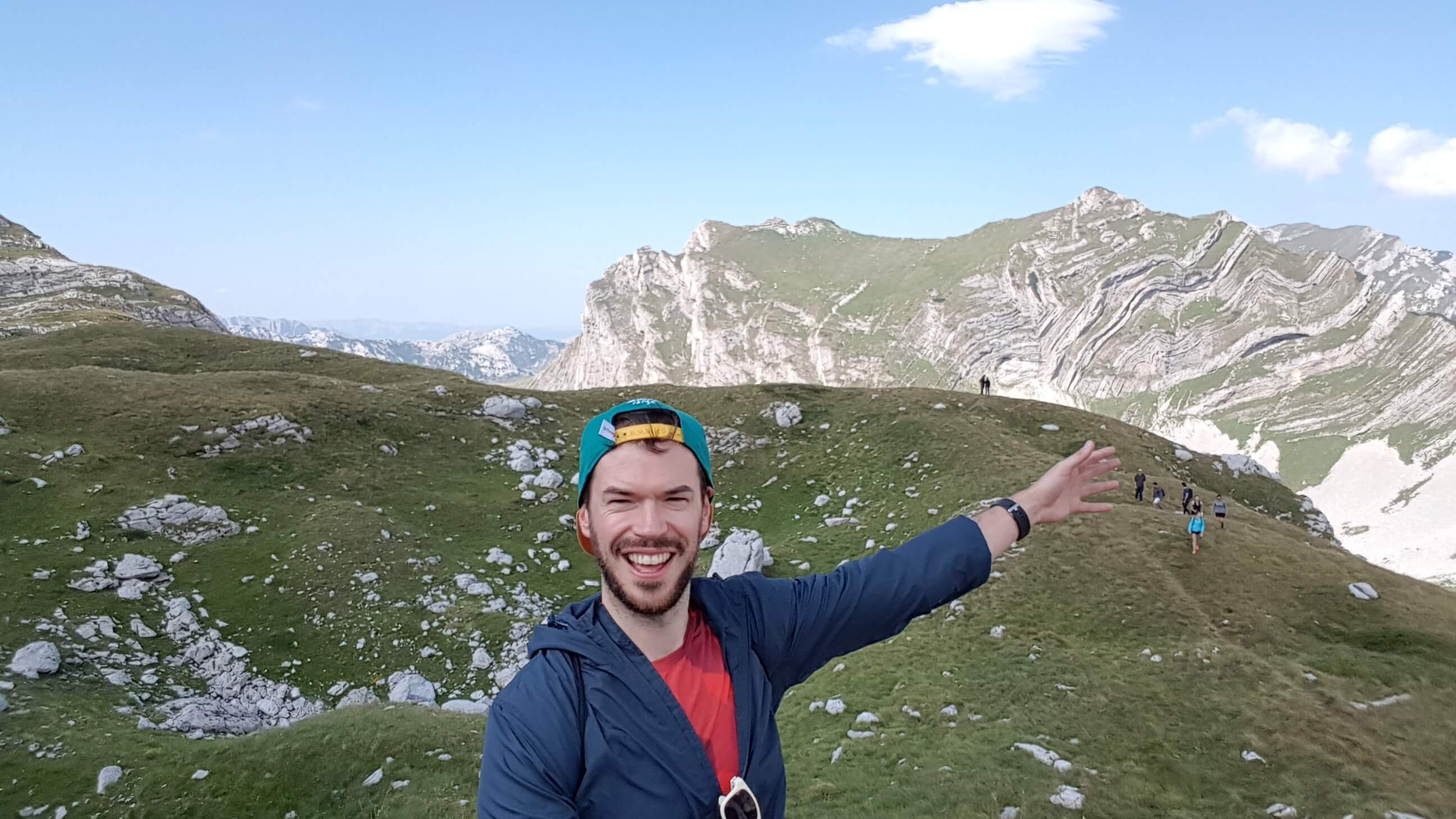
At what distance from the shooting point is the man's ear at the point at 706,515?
449 centimetres

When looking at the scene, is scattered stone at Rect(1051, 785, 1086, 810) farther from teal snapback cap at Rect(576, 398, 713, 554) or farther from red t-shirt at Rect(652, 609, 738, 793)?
teal snapback cap at Rect(576, 398, 713, 554)

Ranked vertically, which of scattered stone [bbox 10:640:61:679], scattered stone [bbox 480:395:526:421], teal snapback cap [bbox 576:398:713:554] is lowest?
scattered stone [bbox 10:640:61:679]

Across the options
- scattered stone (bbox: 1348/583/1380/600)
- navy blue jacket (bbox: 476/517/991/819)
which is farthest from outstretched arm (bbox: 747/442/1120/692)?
scattered stone (bbox: 1348/583/1380/600)

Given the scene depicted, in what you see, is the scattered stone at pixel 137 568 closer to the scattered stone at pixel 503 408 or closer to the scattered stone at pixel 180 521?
the scattered stone at pixel 180 521

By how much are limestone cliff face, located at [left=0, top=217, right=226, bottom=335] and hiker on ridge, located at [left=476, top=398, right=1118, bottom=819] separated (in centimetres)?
13678

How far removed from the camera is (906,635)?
25281mm

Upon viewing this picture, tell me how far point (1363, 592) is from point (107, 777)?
41.7 meters

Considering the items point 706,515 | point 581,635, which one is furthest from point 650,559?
point 706,515

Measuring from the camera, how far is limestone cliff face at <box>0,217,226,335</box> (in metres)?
117

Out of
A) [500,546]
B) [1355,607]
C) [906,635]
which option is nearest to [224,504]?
[500,546]

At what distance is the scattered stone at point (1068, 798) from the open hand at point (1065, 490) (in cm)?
1275

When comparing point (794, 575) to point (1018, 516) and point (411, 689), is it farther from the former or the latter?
point (1018, 516)

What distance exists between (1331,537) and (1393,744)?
34654mm

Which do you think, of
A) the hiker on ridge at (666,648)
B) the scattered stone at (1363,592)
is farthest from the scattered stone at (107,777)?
the scattered stone at (1363,592)
